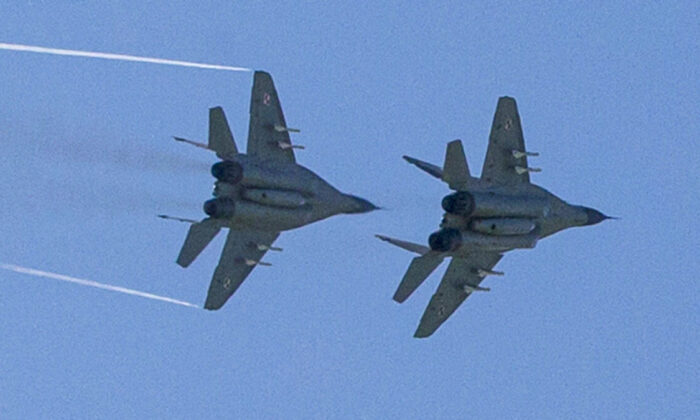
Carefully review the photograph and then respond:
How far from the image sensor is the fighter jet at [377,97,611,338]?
2434cm

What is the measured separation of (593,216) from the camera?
27.2 metres

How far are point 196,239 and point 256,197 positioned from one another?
152 cm

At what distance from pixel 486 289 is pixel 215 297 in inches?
219

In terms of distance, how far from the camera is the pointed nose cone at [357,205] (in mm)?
26391

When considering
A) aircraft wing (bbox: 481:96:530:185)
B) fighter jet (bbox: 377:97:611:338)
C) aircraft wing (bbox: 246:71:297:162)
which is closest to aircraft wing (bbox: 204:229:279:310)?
aircraft wing (bbox: 246:71:297:162)

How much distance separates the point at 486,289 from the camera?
87.6ft

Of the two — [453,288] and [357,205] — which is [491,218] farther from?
[357,205]

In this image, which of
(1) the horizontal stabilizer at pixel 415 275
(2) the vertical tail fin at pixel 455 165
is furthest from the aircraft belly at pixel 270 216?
(2) the vertical tail fin at pixel 455 165

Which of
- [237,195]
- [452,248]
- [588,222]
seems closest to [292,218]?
[237,195]

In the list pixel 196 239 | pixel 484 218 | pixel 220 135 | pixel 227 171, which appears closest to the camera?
pixel 227 171

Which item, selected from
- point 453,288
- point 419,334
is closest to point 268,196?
point 453,288

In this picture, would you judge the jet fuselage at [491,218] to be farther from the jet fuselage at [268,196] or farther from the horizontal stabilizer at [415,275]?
the jet fuselage at [268,196]

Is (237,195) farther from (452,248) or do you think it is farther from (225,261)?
(452,248)

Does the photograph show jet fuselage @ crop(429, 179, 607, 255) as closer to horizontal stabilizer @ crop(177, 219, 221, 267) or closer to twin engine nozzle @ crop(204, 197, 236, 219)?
twin engine nozzle @ crop(204, 197, 236, 219)
